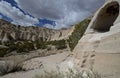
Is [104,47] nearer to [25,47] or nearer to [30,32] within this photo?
[25,47]

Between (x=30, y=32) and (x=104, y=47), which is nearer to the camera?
(x=104, y=47)

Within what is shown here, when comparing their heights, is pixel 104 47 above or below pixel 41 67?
above

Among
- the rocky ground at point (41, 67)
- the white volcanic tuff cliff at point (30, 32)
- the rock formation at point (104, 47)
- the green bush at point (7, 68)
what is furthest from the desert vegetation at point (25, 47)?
the white volcanic tuff cliff at point (30, 32)

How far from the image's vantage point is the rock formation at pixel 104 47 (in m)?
6.73

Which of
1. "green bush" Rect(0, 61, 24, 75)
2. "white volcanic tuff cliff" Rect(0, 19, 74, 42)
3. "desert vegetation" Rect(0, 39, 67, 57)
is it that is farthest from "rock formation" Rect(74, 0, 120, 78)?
"white volcanic tuff cliff" Rect(0, 19, 74, 42)

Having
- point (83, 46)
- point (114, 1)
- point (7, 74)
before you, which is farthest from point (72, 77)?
point (7, 74)

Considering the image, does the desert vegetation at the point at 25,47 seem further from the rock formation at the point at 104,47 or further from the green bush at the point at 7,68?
the rock formation at the point at 104,47

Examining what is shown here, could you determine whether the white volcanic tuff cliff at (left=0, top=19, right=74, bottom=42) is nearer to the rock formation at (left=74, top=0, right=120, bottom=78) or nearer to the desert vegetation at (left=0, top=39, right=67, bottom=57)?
the desert vegetation at (left=0, top=39, right=67, bottom=57)

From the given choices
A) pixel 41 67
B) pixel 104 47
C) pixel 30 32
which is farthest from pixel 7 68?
pixel 30 32

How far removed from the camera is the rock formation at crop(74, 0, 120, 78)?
22.1 feet

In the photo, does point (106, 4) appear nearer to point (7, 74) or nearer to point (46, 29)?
point (7, 74)

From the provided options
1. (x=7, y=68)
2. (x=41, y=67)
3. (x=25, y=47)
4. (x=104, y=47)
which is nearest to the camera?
(x=104, y=47)

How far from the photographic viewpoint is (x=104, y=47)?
24.4 feet

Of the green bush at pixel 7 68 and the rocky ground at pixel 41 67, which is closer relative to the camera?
the rocky ground at pixel 41 67
